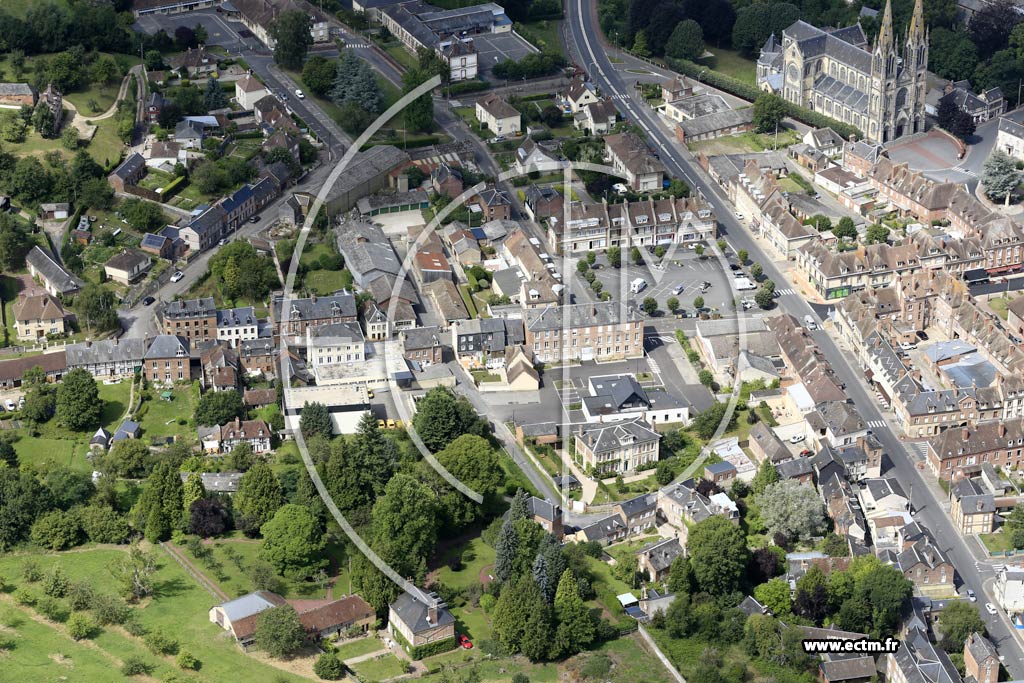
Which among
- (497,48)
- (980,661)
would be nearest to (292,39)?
(497,48)

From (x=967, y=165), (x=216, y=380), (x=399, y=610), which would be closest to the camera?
(x=399, y=610)

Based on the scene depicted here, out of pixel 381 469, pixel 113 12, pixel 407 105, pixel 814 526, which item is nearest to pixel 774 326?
pixel 814 526

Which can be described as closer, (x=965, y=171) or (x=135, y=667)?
(x=135, y=667)

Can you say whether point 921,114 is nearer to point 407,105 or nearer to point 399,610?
point 407,105

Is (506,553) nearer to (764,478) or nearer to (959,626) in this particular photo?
(764,478)

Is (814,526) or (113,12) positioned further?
(113,12)

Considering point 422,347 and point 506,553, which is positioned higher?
point 506,553

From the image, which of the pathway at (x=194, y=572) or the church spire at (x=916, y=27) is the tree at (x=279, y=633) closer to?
the pathway at (x=194, y=572)

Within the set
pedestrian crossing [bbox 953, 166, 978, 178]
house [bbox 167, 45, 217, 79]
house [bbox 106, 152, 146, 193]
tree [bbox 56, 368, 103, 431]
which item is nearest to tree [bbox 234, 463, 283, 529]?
tree [bbox 56, 368, 103, 431]
